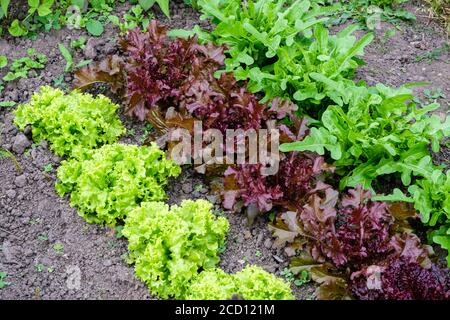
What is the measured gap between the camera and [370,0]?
5746 millimetres

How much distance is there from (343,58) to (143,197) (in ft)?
5.61

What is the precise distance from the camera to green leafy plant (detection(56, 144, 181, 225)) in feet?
13.7

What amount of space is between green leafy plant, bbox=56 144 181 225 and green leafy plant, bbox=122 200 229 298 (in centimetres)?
19

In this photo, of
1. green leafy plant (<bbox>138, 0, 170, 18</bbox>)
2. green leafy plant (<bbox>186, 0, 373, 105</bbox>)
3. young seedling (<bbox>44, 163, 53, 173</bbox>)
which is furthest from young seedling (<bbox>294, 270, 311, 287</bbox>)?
green leafy plant (<bbox>138, 0, 170, 18</bbox>)

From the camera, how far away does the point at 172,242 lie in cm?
384

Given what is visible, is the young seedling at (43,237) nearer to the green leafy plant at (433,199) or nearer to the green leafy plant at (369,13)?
the green leafy plant at (433,199)

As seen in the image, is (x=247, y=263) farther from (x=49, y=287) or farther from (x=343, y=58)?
(x=343, y=58)

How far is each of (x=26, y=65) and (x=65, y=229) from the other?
5.22 ft

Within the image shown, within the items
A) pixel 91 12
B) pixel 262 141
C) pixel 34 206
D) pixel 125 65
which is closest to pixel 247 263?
pixel 262 141

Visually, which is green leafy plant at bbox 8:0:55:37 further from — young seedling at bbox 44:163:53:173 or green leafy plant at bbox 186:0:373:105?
young seedling at bbox 44:163:53:173

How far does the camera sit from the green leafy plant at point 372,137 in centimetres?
423

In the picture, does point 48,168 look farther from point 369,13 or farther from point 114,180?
point 369,13

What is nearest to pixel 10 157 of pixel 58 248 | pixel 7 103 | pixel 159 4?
pixel 7 103

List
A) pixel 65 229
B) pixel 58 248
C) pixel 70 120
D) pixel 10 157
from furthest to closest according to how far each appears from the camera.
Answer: pixel 10 157
pixel 70 120
pixel 65 229
pixel 58 248
